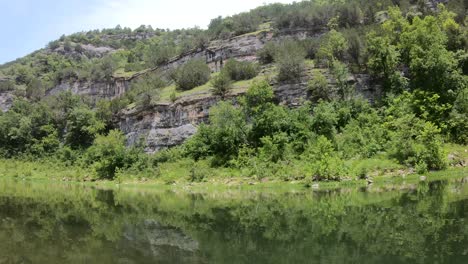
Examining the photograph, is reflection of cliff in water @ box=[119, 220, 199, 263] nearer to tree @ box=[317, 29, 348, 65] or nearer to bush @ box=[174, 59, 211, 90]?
tree @ box=[317, 29, 348, 65]

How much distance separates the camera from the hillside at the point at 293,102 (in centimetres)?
3947

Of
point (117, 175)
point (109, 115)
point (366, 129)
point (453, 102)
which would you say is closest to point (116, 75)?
point (109, 115)

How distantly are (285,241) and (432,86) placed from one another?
122 feet

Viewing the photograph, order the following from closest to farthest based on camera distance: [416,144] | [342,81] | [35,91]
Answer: [416,144], [342,81], [35,91]

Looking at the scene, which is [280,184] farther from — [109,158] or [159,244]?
[109,158]

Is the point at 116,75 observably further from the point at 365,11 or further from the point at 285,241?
the point at 285,241

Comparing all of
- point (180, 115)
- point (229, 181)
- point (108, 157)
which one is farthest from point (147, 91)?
point (229, 181)

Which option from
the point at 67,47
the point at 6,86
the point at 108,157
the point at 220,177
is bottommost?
the point at 220,177

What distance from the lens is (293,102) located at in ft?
171

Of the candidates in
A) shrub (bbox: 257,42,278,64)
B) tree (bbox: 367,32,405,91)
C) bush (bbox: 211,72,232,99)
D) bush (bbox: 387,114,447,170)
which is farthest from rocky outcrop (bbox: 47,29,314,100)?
bush (bbox: 387,114,447,170)

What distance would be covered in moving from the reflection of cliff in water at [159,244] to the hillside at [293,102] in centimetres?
1958

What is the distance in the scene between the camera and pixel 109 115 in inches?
2731

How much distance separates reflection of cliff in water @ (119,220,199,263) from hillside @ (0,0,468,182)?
1958cm

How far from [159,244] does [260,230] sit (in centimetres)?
412
